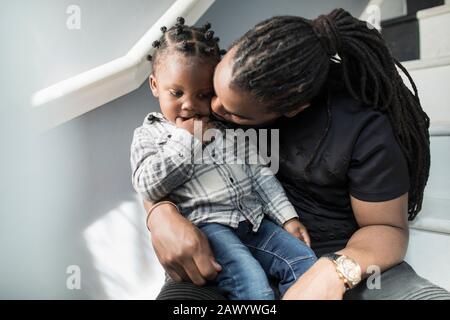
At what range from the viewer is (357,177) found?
85cm

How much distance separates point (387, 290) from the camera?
0.81 meters

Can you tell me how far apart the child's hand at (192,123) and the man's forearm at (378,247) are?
40 centimetres

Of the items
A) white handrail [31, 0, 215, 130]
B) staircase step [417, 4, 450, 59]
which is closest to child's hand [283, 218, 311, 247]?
white handrail [31, 0, 215, 130]

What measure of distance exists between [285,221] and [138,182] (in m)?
0.35

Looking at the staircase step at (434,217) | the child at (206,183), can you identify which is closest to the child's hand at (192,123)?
the child at (206,183)

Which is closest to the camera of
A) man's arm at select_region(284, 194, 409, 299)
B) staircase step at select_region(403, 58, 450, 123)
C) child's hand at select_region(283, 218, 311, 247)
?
man's arm at select_region(284, 194, 409, 299)

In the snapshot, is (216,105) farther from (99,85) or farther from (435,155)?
(435,155)

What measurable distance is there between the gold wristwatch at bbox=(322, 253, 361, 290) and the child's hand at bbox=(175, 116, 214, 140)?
0.40 metres

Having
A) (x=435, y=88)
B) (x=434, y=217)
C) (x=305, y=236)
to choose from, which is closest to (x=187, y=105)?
(x=305, y=236)

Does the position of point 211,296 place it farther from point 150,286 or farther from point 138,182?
point 150,286

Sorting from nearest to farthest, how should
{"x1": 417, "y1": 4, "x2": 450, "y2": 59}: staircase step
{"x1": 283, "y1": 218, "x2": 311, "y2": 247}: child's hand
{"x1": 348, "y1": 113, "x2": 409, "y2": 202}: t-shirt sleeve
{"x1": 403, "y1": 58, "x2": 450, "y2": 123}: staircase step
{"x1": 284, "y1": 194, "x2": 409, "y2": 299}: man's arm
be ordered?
{"x1": 284, "y1": 194, "x2": 409, "y2": 299}: man's arm
{"x1": 348, "y1": 113, "x2": 409, "y2": 202}: t-shirt sleeve
{"x1": 283, "y1": 218, "x2": 311, "y2": 247}: child's hand
{"x1": 403, "y1": 58, "x2": 450, "y2": 123}: staircase step
{"x1": 417, "y1": 4, "x2": 450, "y2": 59}: staircase step

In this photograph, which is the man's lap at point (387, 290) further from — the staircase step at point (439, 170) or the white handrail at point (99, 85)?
the white handrail at point (99, 85)

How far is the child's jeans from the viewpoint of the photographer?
792 mm

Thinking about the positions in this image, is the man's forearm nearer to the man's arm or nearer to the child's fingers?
the man's arm
